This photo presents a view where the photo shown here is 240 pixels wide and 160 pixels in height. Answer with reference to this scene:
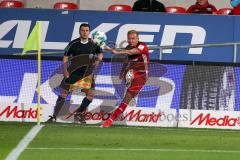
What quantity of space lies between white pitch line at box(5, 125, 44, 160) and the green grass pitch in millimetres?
72

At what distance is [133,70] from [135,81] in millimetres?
261

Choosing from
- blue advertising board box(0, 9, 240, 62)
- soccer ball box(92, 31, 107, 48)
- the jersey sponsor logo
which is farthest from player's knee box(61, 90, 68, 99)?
blue advertising board box(0, 9, 240, 62)

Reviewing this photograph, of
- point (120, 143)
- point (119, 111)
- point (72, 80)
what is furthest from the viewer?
point (72, 80)

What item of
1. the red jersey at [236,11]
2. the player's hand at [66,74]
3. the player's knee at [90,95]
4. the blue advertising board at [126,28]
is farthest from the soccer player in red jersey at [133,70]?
the red jersey at [236,11]

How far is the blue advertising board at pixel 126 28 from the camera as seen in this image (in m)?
19.8

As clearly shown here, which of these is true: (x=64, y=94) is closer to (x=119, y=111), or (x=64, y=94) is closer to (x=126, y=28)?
(x=119, y=111)

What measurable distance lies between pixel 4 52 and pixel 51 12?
4.81 ft

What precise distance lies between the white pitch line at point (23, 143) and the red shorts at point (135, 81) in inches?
80.0

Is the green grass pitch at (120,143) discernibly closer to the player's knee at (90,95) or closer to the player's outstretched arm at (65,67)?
the player's knee at (90,95)

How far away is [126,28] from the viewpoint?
1991 centimetres

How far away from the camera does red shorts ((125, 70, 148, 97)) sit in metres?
17.2

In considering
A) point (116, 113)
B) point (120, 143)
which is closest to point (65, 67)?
point (116, 113)

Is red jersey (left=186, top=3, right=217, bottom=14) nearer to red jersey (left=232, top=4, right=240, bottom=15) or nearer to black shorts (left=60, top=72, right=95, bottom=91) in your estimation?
red jersey (left=232, top=4, right=240, bottom=15)

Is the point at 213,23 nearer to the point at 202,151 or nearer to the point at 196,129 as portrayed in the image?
the point at 196,129
